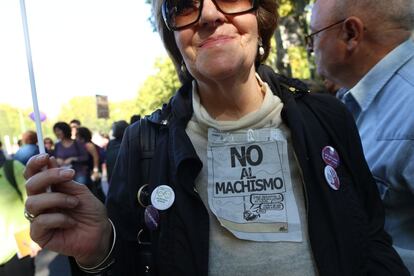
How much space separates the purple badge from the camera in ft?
4.51

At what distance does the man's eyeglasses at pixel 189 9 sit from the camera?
1467mm

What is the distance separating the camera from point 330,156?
149 centimetres

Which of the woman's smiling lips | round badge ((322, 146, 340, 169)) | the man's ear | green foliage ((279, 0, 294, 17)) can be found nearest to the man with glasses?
the man's ear

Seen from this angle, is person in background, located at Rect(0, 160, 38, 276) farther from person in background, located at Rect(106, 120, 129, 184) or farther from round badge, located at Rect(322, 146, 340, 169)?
person in background, located at Rect(106, 120, 129, 184)

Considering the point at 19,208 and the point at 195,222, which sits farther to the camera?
the point at 19,208

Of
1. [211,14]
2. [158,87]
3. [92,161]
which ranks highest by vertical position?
[158,87]

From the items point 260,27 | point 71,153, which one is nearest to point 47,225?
point 260,27

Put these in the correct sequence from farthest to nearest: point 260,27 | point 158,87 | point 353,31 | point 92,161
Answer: point 158,87 → point 92,161 → point 353,31 → point 260,27

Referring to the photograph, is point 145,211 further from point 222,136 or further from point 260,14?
point 260,14

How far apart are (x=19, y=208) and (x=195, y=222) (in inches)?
92.9

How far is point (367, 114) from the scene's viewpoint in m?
1.91

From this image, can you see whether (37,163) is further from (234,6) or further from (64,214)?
(234,6)

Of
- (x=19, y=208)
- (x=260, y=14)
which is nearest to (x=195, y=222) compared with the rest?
(x=260, y=14)

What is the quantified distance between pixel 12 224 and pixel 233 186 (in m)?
2.29
